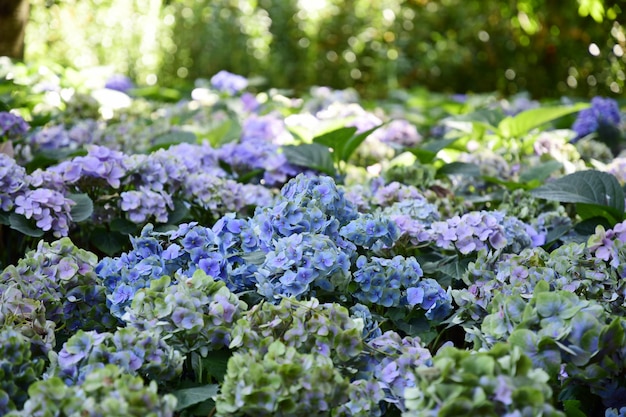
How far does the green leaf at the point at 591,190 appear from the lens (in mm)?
1674

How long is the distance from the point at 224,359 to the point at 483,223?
23.9 inches

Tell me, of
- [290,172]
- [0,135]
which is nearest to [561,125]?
[290,172]

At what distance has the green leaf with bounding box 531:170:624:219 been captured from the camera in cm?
167

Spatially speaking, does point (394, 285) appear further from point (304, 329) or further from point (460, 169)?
point (460, 169)

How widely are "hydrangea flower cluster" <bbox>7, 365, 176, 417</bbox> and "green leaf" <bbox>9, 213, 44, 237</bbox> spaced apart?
68 centimetres

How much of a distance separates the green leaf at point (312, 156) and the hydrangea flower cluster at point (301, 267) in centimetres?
95

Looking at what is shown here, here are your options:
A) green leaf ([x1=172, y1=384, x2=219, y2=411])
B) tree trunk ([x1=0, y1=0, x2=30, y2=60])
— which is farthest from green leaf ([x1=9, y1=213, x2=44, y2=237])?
tree trunk ([x1=0, y1=0, x2=30, y2=60])

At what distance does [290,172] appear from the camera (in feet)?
7.30

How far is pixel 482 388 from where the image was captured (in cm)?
87

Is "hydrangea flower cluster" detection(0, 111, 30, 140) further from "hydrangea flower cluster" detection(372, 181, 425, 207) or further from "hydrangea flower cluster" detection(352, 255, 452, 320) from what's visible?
"hydrangea flower cluster" detection(352, 255, 452, 320)

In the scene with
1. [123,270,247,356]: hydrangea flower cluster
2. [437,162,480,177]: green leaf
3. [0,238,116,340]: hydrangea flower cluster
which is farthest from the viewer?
[437,162,480,177]: green leaf

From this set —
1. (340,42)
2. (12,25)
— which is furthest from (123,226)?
(340,42)

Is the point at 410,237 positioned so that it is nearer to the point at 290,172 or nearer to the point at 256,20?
the point at 290,172

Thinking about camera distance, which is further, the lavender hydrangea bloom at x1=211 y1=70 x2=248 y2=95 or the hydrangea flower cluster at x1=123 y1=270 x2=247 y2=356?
the lavender hydrangea bloom at x1=211 y1=70 x2=248 y2=95
